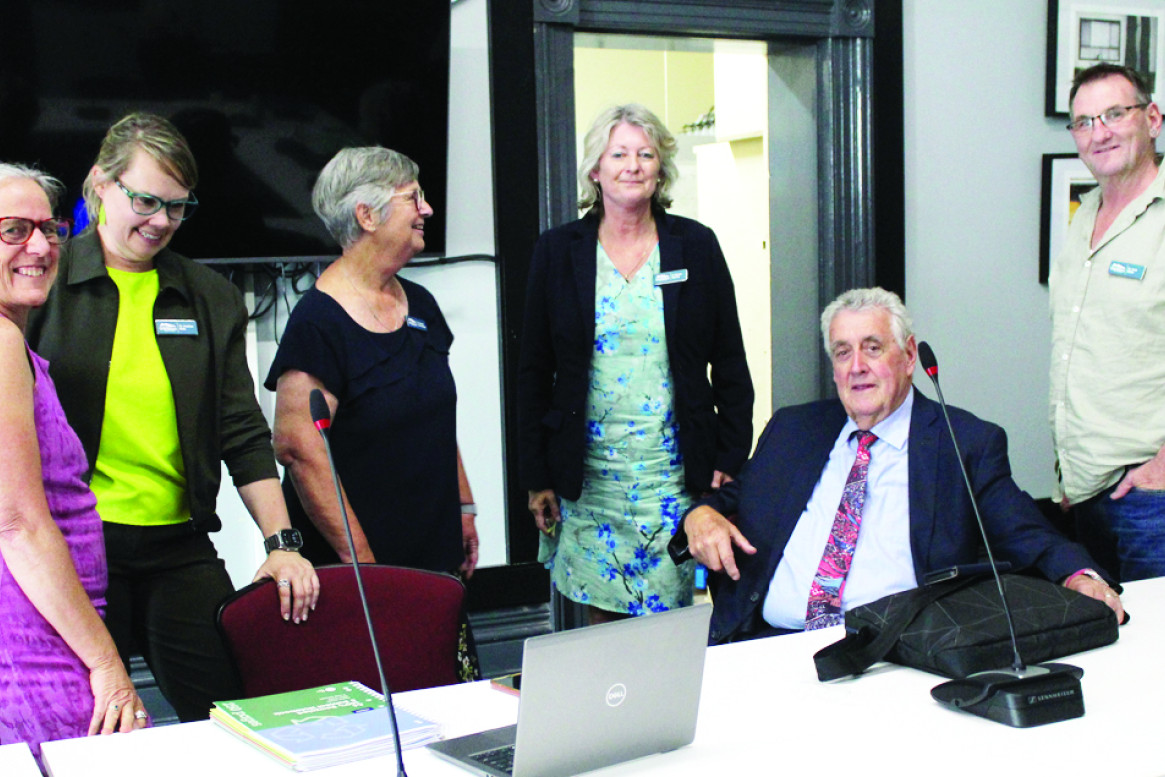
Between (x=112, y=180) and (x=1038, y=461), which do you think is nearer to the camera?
(x=112, y=180)

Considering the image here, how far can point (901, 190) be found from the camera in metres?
4.55

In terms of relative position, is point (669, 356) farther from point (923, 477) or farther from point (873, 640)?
point (873, 640)

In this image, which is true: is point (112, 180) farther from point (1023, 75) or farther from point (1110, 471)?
point (1023, 75)

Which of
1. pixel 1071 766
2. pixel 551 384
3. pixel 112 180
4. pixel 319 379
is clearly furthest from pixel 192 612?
pixel 1071 766

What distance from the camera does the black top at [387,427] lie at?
251 centimetres

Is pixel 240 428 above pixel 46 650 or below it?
above

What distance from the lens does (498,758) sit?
1.53 meters

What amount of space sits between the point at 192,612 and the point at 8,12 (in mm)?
1907

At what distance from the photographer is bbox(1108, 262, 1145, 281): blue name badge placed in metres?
2.84

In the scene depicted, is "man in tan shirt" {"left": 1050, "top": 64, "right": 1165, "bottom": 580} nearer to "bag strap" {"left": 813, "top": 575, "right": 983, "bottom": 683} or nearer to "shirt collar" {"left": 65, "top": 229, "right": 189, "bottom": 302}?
"bag strap" {"left": 813, "top": 575, "right": 983, "bottom": 683}

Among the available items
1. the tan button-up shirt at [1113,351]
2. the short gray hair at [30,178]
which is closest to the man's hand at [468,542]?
the short gray hair at [30,178]

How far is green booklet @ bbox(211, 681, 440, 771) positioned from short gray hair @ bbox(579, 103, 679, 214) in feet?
5.44

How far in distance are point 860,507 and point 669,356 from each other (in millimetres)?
705

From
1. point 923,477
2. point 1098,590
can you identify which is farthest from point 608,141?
point 1098,590
